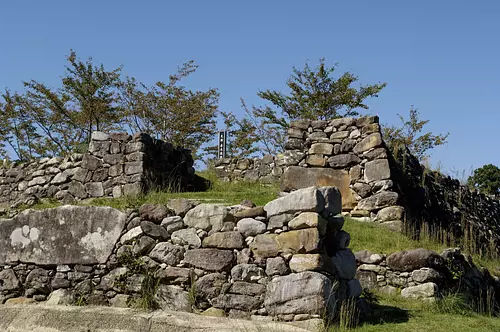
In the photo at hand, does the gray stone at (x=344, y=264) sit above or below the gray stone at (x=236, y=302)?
above

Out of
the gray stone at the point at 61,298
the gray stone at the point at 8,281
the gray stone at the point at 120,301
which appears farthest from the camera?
the gray stone at the point at 8,281

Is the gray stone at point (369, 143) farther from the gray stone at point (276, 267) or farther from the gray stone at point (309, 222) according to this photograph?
the gray stone at point (276, 267)

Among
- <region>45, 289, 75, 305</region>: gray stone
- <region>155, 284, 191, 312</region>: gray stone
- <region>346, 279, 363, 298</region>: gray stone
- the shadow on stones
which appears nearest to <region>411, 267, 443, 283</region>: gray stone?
the shadow on stones

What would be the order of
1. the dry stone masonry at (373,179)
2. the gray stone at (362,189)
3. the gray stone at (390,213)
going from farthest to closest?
the gray stone at (362,189) < the dry stone masonry at (373,179) < the gray stone at (390,213)

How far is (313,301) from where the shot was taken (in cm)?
558

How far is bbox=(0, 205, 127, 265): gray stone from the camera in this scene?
686cm

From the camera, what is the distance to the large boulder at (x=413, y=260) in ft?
26.9

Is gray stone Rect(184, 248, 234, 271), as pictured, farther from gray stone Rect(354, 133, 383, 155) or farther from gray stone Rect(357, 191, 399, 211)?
gray stone Rect(354, 133, 383, 155)

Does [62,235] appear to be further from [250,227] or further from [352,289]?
[352,289]

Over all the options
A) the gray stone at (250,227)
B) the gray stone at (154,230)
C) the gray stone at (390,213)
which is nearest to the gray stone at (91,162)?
the gray stone at (390,213)

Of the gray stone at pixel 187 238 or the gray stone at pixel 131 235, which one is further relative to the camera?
the gray stone at pixel 131 235

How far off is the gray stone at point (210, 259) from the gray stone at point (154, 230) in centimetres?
40

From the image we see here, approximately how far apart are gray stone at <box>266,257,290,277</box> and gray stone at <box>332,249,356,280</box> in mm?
572

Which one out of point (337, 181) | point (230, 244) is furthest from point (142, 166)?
point (230, 244)
